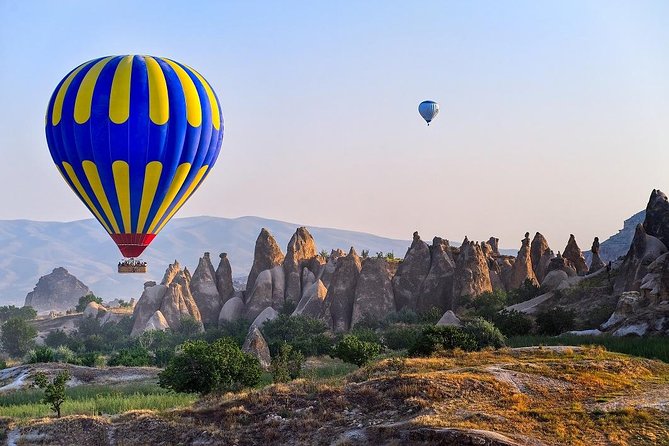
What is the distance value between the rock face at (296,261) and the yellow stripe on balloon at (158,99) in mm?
34594

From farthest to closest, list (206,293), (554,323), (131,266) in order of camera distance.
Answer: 1. (206,293)
2. (554,323)
3. (131,266)

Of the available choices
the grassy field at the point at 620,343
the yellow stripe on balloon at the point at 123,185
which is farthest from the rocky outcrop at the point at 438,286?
the yellow stripe on balloon at the point at 123,185

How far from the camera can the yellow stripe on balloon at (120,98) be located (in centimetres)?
3941

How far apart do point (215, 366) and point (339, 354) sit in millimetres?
8760

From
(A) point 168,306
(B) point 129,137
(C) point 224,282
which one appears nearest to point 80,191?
(B) point 129,137

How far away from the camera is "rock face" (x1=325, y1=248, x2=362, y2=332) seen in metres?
66.5

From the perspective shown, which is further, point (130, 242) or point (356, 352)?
point (130, 242)

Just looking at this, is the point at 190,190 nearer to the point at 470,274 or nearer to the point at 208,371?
the point at 208,371

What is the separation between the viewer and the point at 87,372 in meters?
48.2

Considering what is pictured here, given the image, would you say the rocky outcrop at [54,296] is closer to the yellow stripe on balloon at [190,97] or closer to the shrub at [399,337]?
the shrub at [399,337]

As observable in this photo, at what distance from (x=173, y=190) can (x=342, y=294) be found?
27.9 meters

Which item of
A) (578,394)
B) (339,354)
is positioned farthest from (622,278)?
(578,394)

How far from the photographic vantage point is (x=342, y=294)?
67312 millimetres

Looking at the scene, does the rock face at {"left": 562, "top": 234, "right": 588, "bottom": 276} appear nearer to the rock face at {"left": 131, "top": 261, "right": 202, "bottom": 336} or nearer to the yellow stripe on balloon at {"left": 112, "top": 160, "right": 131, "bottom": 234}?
the rock face at {"left": 131, "top": 261, "right": 202, "bottom": 336}
